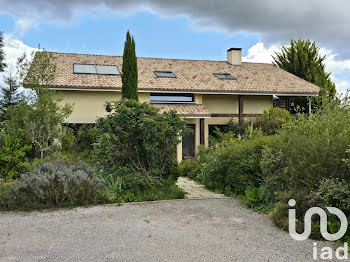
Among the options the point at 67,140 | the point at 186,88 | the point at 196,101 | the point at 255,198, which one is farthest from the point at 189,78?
the point at 255,198

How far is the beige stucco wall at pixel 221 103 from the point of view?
18.3m

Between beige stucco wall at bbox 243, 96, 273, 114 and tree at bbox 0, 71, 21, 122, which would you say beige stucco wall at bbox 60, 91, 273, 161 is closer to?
beige stucco wall at bbox 243, 96, 273, 114

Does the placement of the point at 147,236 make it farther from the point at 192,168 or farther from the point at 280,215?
the point at 192,168

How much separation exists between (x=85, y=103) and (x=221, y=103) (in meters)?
7.66

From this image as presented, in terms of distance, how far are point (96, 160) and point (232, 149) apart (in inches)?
163

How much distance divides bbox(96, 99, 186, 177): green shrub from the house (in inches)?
273

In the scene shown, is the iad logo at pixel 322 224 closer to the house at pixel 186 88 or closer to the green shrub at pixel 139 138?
the green shrub at pixel 139 138

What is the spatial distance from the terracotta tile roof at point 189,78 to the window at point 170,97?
27.1 inches

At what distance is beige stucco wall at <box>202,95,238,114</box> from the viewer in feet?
60.0

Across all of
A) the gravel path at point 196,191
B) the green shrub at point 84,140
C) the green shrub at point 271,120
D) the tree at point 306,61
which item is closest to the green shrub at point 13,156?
the green shrub at point 84,140

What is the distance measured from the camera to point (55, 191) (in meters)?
6.54

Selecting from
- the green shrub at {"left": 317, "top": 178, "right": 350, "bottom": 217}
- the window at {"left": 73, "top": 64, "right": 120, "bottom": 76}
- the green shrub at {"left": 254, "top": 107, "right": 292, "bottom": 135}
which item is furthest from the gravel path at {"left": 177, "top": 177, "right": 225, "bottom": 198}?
the window at {"left": 73, "top": 64, "right": 120, "bottom": 76}

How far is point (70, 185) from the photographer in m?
6.66

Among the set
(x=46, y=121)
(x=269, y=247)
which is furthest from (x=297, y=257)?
(x=46, y=121)
